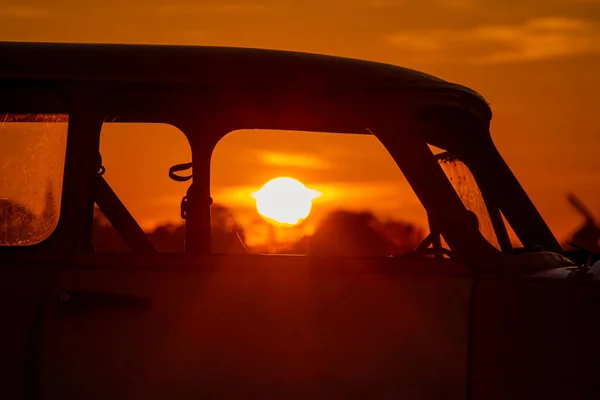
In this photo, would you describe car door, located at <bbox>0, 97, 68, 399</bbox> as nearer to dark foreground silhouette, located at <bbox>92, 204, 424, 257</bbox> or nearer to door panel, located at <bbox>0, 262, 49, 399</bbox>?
door panel, located at <bbox>0, 262, 49, 399</bbox>

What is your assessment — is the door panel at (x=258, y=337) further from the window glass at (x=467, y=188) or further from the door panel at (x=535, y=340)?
the window glass at (x=467, y=188)

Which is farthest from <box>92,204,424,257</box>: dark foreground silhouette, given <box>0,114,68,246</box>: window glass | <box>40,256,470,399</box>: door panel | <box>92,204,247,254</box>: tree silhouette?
<box>40,256,470,399</box>: door panel

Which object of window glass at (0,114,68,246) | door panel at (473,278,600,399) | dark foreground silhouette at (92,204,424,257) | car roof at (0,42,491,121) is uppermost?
car roof at (0,42,491,121)

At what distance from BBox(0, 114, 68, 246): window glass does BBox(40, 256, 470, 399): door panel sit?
0.92 ft

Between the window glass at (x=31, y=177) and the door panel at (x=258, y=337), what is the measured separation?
28 centimetres

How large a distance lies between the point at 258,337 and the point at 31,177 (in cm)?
111

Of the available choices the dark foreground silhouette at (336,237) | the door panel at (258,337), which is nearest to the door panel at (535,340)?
the door panel at (258,337)

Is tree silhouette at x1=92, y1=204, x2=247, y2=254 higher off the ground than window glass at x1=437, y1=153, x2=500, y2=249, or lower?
lower

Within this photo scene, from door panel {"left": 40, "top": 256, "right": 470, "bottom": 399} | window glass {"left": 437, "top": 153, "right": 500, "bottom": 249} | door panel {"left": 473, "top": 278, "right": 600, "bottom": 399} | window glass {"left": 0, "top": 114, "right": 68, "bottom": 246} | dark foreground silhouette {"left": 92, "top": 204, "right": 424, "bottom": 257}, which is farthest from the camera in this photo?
window glass {"left": 437, "top": 153, "right": 500, "bottom": 249}

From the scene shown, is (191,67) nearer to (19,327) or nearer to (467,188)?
(19,327)

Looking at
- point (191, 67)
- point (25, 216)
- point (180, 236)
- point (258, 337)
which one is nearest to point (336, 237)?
point (258, 337)

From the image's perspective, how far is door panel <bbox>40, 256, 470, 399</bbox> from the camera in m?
3.91

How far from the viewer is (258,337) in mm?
3932

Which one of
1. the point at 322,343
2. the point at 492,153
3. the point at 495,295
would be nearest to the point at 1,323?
the point at 322,343
